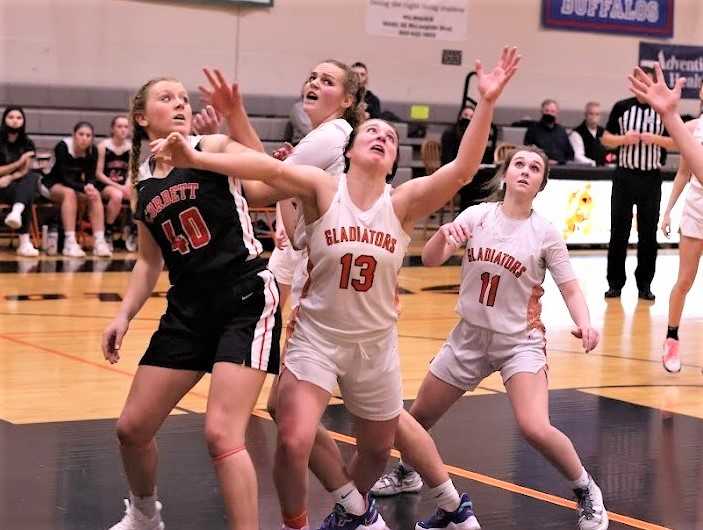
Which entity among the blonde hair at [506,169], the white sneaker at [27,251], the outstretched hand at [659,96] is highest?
the outstretched hand at [659,96]

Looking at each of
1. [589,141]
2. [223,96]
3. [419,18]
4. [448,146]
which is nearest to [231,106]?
[223,96]

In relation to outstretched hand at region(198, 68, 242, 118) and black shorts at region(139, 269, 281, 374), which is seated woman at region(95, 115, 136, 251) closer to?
outstretched hand at region(198, 68, 242, 118)

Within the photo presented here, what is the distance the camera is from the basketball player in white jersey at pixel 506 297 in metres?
5.55

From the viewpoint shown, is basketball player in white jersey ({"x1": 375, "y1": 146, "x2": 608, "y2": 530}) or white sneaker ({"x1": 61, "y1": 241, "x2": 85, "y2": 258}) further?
white sneaker ({"x1": 61, "y1": 241, "x2": 85, "y2": 258})

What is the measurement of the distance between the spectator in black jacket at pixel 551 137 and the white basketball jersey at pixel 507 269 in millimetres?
12223

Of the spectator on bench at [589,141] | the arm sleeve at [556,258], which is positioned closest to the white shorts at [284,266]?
the arm sleeve at [556,258]

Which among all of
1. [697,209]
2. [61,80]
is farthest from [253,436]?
[61,80]

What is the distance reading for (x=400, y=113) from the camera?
1952 centimetres

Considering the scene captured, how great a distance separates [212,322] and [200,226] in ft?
1.06

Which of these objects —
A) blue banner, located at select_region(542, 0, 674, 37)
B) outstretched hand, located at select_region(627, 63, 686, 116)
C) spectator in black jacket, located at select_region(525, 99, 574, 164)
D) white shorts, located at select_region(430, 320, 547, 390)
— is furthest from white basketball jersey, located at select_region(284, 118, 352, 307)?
blue banner, located at select_region(542, 0, 674, 37)

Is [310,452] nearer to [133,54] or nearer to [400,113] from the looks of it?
[133,54]

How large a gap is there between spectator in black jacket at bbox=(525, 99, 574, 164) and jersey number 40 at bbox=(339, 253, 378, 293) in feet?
43.7

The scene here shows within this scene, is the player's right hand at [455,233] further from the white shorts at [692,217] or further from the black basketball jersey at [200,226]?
the white shorts at [692,217]

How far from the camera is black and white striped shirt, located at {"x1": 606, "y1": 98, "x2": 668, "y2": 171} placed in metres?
12.8
